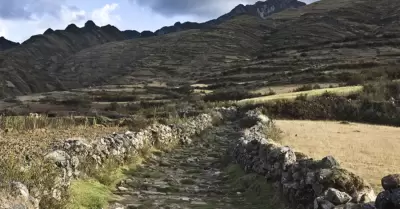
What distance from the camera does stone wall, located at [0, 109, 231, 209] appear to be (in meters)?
7.95

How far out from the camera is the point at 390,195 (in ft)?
25.6

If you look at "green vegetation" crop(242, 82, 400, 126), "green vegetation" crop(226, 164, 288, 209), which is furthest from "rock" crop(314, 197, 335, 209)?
"green vegetation" crop(242, 82, 400, 126)

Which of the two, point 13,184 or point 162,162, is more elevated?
point 13,184

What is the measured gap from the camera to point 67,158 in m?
11.8

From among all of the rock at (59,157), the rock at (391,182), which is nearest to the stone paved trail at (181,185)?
the rock at (59,157)

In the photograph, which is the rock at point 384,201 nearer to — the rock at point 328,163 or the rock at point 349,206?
the rock at point 349,206

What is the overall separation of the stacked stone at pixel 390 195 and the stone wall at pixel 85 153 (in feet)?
17.6

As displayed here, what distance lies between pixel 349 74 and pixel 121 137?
231ft

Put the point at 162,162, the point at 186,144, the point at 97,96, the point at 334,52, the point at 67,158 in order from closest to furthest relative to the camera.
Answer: the point at 67,158
the point at 162,162
the point at 186,144
the point at 97,96
the point at 334,52

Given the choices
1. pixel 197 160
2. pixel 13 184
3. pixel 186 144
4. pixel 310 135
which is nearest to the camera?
pixel 13 184

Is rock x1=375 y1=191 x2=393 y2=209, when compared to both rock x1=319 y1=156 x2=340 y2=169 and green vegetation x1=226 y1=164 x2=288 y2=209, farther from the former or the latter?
green vegetation x1=226 y1=164 x2=288 y2=209

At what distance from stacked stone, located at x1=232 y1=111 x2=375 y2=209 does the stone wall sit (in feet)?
15.3

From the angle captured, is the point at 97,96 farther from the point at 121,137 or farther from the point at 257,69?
the point at 121,137

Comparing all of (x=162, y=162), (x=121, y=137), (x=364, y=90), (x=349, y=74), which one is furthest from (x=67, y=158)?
(x=349, y=74)
